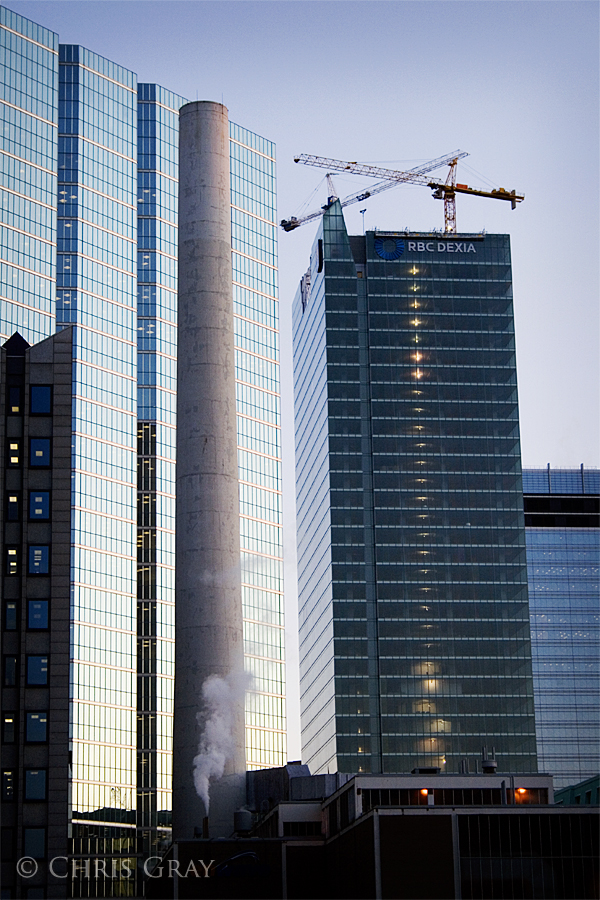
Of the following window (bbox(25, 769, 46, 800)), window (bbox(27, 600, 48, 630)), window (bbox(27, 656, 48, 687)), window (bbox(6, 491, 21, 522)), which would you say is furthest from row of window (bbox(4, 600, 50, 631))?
window (bbox(25, 769, 46, 800))

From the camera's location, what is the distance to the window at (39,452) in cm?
10994

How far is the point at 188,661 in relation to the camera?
13075 centimetres

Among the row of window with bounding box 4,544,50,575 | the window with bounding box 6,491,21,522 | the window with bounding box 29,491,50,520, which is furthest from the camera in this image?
the window with bounding box 29,491,50,520

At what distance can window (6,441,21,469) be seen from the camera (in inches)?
4299

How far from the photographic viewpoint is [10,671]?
104938 millimetres

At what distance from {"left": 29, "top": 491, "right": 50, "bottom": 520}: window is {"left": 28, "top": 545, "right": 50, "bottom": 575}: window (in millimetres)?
2462

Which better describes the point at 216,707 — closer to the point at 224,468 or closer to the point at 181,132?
the point at 224,468

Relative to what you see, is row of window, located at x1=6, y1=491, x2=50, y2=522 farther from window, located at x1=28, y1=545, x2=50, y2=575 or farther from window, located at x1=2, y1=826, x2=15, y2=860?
window, located at x1=2, y1=826, x2=15, y2=860

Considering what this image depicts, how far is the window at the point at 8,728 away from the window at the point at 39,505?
15.3m

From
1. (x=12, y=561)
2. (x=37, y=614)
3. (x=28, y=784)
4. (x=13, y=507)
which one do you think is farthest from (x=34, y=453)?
(x=28, y=784)

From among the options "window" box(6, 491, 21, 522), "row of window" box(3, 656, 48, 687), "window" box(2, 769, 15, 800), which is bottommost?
"window" box(2, 769, 15, 800)

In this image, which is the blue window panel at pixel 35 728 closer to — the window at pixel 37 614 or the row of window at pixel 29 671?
the row of window at pixel 29 671

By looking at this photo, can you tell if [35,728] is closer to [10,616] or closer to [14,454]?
[10,616]

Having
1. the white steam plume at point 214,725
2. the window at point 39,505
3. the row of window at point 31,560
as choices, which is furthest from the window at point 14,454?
the white steam plume at point 214,725
